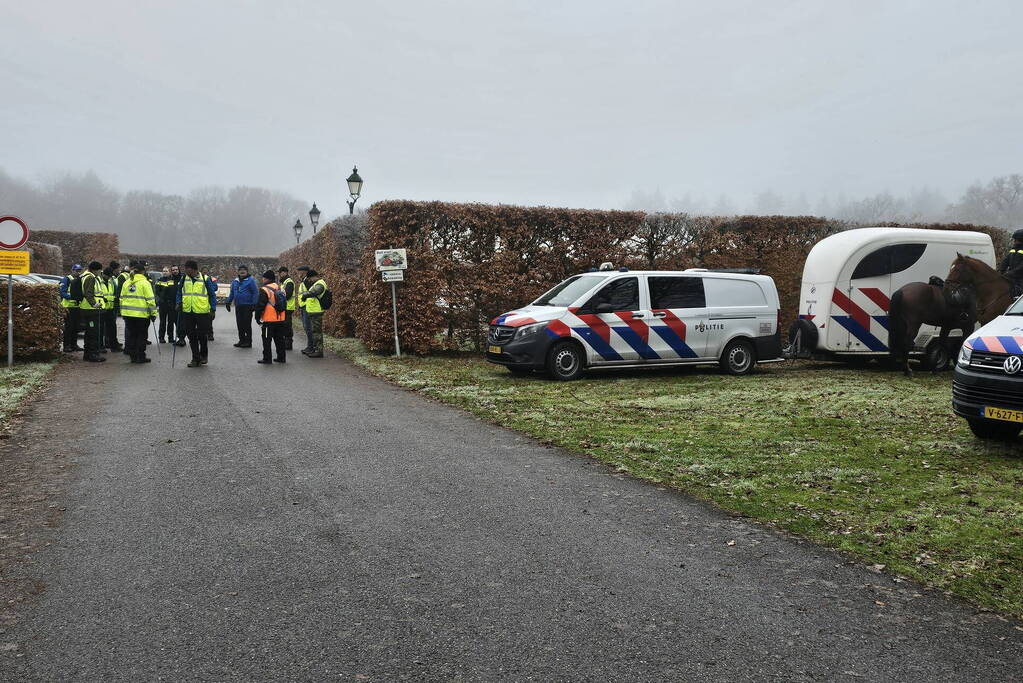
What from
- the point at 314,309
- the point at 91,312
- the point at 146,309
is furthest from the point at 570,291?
the point at 91,312

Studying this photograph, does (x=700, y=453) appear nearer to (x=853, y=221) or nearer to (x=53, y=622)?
(x=53, y=622)

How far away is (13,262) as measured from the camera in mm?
14680

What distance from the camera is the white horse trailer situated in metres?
15.4

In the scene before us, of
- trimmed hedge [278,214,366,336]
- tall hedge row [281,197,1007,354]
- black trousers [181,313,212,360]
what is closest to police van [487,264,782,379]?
tall hedge row [281,197,1007,354]

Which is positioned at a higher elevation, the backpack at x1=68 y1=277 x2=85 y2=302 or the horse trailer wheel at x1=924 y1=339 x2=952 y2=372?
the backpack at x1=68 y1=277 x2=85 y2=302

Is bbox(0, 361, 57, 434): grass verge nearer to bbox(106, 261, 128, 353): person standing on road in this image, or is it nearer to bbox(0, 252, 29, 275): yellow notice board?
bbox(0, 252, 29, 275): yellow notice board

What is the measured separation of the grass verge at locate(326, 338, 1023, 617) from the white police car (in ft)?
1.08

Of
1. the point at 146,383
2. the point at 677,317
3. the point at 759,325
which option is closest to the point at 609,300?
the point at 677,317

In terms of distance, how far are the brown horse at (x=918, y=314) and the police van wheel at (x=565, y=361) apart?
5.87 metres

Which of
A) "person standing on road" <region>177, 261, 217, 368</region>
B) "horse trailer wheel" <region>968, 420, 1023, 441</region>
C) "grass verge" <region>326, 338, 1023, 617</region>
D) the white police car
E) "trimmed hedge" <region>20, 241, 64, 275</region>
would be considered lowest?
"grass verge" <region>326, 338, 1023, 617</region>

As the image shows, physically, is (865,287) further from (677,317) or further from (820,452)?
(820,452)

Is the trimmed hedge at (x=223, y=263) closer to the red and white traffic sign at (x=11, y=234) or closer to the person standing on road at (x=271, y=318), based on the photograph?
the person standing on road at (x=271, y=318)

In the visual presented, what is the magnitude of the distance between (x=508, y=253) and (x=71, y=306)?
898 cm

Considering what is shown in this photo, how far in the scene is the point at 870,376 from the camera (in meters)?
14.6
